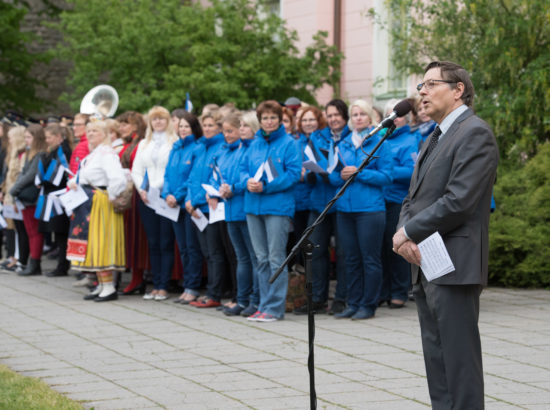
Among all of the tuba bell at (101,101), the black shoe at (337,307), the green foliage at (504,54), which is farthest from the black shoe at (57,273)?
the green foliage at (504,54)

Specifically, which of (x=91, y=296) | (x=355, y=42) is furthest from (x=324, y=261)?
(x=355, y=42)

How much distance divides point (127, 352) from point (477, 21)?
663 centimetres

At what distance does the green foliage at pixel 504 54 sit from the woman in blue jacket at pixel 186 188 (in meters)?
3.69

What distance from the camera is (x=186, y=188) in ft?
34.2

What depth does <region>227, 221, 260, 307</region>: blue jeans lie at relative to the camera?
31.6ft

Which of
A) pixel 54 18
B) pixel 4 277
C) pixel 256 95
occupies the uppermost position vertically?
pixel 54 18

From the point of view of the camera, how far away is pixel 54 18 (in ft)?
90.0

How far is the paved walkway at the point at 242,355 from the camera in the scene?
6.28 metres

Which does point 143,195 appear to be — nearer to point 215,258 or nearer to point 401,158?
point 215,258

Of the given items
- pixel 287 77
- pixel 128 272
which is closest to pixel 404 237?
pixel 128 272

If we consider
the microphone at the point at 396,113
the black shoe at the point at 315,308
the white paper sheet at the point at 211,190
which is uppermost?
the microphone at the point at 396,113

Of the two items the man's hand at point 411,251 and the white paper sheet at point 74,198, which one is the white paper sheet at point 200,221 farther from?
the man's hand at point 411,251

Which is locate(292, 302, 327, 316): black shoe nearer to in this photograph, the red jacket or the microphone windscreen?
the red jacket

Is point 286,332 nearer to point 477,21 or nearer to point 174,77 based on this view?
point 477,21
